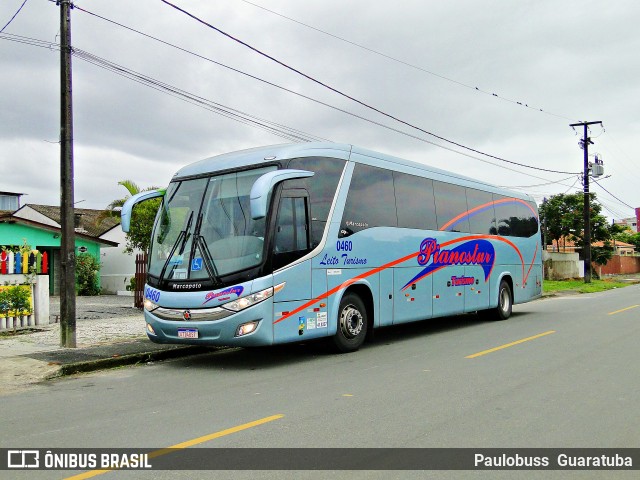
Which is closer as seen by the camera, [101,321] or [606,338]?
[606,338]

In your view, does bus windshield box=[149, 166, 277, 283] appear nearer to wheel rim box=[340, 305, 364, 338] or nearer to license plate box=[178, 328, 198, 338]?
license plate box=[178, 328, 198, 338]

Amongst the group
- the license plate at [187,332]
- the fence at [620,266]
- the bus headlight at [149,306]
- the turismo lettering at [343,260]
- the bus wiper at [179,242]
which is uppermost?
the bus wiper at [179,242]

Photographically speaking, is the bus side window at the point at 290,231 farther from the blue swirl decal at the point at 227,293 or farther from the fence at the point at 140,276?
the fence at the point at 140,276

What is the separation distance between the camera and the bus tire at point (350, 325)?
35.8ft

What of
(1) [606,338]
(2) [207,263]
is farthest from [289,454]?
(1) [606,338]

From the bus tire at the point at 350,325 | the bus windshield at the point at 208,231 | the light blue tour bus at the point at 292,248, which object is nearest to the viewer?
the light blue tour bus at the point at 292,248

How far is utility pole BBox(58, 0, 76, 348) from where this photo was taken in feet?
37.9

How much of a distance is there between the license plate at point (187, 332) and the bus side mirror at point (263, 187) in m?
2.28

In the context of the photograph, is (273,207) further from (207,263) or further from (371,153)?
(371,153)

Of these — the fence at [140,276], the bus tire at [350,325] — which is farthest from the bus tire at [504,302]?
the fence at [140,276]

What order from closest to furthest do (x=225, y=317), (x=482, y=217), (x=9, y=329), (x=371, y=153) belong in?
1. (x=225, y=317)
2. (x=371, y=153)
3. (x=9, y=329)
4. (x=482, y=217)

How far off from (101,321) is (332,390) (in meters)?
10.8

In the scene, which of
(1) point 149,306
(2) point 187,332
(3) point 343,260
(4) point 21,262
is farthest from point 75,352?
(4) point 21,262

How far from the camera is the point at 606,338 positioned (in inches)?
491
